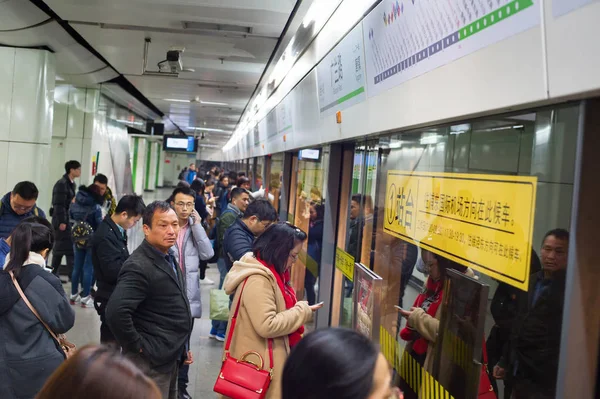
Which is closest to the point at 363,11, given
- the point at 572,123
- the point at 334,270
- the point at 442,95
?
the point at 442,95

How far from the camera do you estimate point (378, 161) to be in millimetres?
3584

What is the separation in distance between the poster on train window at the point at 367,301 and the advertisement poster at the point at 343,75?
3.42ft

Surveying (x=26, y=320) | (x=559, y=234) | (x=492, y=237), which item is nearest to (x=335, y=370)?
(x=559, y=234)

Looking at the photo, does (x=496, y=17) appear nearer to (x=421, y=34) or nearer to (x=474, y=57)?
(x=474, y=57)

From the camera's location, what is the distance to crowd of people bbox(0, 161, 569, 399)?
1.21 m

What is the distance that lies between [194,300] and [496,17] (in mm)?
3124

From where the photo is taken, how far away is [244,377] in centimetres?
301

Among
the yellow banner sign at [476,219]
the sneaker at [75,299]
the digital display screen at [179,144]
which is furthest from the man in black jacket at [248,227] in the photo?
the digital display screen at [179,144]

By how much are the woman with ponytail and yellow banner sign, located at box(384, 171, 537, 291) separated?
1800mm

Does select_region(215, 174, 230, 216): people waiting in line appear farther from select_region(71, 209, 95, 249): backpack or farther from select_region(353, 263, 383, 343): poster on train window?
select_region(353, 263, 383, 343): poster on train window

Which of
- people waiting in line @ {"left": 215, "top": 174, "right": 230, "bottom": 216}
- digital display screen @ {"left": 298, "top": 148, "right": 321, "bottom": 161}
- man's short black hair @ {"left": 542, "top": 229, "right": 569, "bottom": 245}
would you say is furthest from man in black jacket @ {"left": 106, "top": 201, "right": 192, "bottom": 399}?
people waiting in line @ {"left": 215, "top": 174, "right": 230, "bottom": 216}

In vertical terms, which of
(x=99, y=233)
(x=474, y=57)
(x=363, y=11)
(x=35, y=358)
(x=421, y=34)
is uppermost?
(x=363, y=11)

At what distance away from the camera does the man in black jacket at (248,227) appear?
173 inches

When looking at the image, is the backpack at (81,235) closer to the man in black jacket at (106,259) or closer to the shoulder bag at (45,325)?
the man in black jacket at (106,259)
